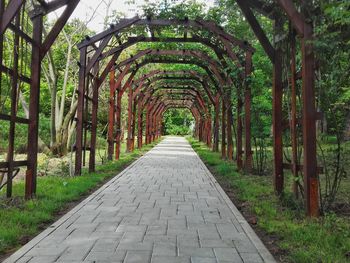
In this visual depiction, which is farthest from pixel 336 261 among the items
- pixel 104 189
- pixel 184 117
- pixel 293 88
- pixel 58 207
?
pixel 184 117

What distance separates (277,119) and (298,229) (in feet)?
8.61

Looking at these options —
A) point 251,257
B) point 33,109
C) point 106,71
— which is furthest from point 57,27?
point 106,71

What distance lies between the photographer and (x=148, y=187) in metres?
8.36

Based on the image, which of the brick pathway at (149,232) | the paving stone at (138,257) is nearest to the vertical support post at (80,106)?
the brick pathway at (149,232)

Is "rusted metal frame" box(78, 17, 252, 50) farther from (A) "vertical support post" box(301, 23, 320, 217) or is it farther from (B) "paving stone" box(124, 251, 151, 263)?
(B) "paving stone" box(124, 251, 151, 263)

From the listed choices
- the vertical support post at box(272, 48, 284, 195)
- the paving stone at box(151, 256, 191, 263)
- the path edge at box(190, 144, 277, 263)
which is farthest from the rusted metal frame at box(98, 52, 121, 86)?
the paving stone at box(151, 256, 191, 263)

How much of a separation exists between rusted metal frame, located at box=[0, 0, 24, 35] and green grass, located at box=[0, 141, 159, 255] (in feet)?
7.29

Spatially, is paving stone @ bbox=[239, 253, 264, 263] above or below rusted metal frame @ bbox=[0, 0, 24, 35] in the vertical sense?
below

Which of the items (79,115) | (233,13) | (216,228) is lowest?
(216,228)

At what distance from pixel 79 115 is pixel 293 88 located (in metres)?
5.63

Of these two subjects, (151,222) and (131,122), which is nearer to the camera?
(151,222)

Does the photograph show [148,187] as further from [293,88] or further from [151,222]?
[293,88]

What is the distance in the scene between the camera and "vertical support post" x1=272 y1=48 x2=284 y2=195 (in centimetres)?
677

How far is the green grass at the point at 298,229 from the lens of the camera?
3.76 meters
